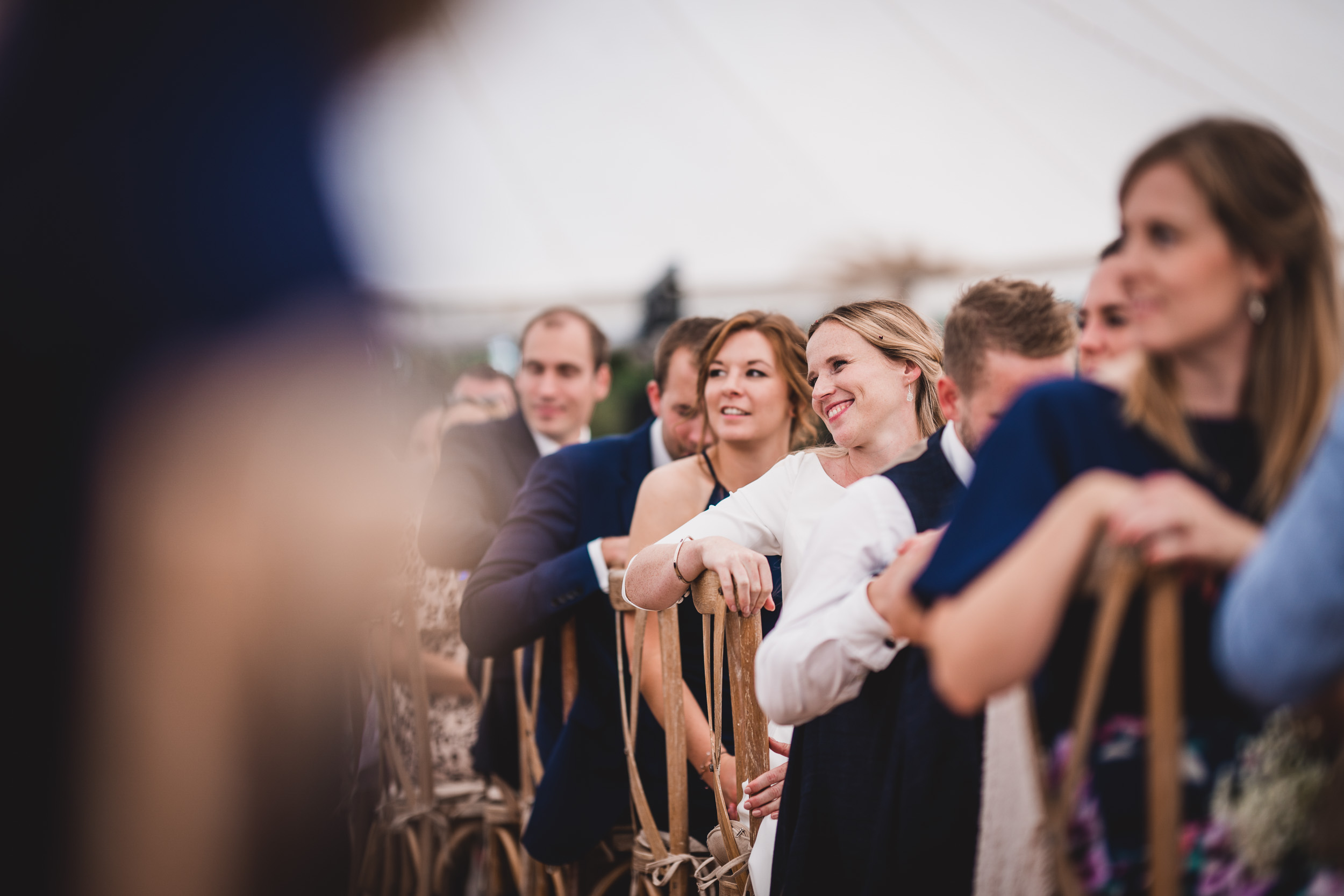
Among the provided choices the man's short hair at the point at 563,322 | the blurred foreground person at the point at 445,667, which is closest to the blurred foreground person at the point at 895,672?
the blurred foreground person at the point at 445,667

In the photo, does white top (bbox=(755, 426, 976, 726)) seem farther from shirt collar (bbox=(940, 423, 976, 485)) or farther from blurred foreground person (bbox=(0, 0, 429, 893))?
blurred foreground person (bbox=(0, 0, 429, 893))

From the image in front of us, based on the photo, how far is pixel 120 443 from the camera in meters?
0.98

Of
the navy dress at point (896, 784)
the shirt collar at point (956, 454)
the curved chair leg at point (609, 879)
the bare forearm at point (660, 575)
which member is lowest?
the curved chair leg at point (609, 879)

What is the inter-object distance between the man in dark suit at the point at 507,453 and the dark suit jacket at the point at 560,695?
1.47ft

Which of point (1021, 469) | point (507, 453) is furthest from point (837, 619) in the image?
point (507, 453)

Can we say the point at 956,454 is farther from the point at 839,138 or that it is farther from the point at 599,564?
the point at 839,138

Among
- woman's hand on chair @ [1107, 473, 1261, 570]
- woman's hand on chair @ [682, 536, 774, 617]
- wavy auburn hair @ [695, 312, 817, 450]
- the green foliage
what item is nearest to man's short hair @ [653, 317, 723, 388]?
wavy auburn hair @ [695, 312, 817, 450]

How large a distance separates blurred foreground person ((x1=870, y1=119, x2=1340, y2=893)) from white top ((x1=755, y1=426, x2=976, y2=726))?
37cm

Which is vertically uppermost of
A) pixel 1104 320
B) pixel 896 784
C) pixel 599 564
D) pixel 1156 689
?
pixel 599 564

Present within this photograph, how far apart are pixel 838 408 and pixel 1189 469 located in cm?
116

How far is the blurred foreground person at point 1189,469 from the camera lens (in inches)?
38.6

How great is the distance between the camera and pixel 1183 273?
100 centimetres

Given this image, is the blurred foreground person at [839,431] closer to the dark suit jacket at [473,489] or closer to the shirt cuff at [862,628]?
the shirt cuff at [862,628]

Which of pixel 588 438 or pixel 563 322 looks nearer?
pixel 563 322
